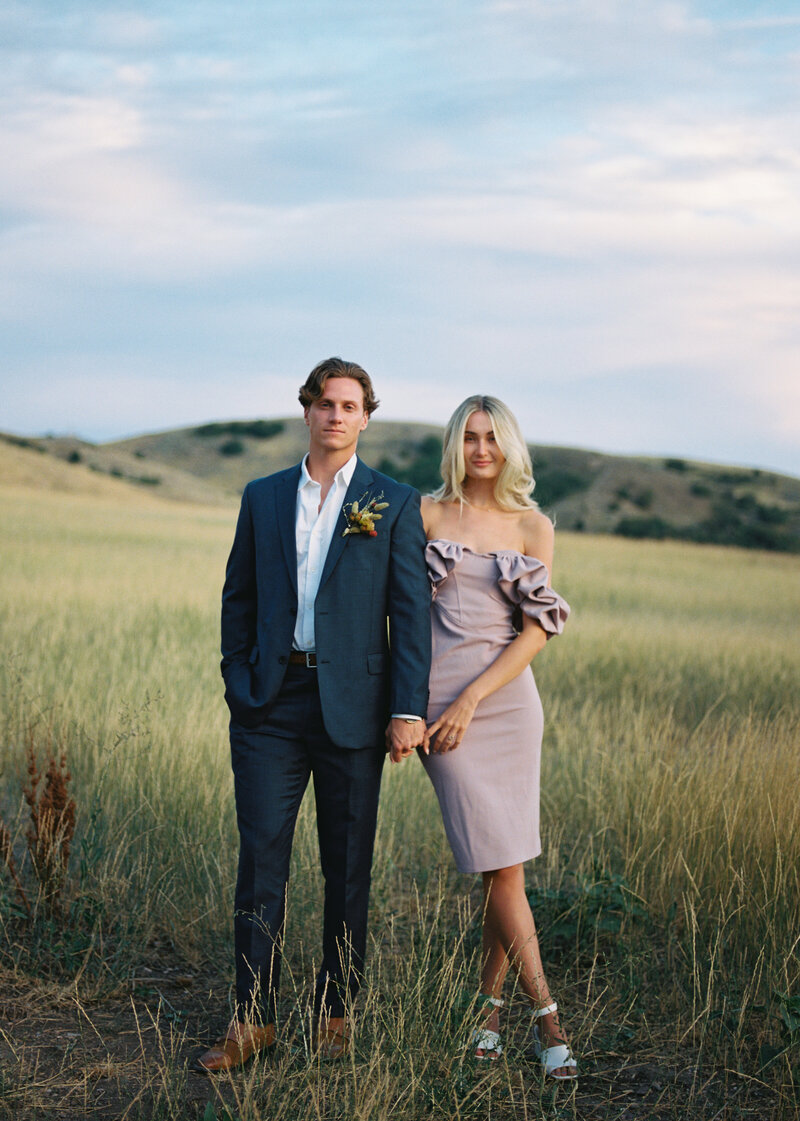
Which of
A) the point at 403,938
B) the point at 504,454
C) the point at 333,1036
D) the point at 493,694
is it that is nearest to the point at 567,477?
the point at 403,938

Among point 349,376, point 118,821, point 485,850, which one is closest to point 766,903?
point 485,850

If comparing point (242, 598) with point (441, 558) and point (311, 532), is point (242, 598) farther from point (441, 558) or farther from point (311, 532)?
point (441, 558)

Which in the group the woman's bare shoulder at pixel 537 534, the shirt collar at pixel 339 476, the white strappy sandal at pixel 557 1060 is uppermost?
the shirt collar at pixel 339 476

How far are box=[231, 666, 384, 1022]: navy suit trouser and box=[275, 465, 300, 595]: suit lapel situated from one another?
1.22 feet

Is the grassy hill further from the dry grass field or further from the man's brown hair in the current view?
the man's brown hair

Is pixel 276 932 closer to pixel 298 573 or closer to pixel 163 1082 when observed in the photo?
pixel 163 1082

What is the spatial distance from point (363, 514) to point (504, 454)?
1.95 feet

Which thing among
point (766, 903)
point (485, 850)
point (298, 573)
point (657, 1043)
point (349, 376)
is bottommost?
point (657, 1043)

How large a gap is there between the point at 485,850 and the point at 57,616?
29.6ft

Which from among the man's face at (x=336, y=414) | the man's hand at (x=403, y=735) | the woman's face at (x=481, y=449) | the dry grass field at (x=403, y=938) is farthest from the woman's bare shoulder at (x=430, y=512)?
the dry grass field at (x=403, y=938)

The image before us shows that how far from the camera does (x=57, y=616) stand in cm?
1148

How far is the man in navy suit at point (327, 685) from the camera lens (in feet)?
11.2

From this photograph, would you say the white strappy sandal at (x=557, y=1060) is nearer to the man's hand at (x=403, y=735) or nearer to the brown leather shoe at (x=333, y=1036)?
the brown leather shoe at (x=333, y=1036)

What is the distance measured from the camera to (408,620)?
11.2 ft
